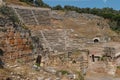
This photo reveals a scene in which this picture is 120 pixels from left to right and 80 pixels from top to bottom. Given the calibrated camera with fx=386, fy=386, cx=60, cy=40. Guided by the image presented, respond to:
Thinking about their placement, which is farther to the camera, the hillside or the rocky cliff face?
the rocky cliff face

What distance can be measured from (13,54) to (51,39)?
70.7 feet

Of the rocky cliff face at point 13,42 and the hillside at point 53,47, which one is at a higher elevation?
the rocky cliff face at point 13,42

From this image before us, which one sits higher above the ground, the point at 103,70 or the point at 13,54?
the point at 13,54

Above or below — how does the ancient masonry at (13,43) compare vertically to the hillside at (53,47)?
above

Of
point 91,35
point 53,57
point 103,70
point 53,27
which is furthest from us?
point 91,35

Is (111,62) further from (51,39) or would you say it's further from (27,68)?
(27,68)

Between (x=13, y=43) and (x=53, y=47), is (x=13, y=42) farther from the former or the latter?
(x=53, y=47)

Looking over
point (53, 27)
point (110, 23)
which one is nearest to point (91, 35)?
point (53, 27)

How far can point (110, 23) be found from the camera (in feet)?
189

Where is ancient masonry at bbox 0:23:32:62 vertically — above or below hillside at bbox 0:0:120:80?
above

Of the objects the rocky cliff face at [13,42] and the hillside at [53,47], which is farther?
the rocky cliff face at [13,42]

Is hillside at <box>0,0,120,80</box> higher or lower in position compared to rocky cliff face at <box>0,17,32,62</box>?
lower

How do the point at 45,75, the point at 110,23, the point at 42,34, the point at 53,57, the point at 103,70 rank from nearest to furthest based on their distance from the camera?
the point at 45,75 < the point at 53,57 < the point at 103,70 < the point at 42,34 < the point at 110,23

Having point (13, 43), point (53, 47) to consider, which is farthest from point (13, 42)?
point (53, 47)
